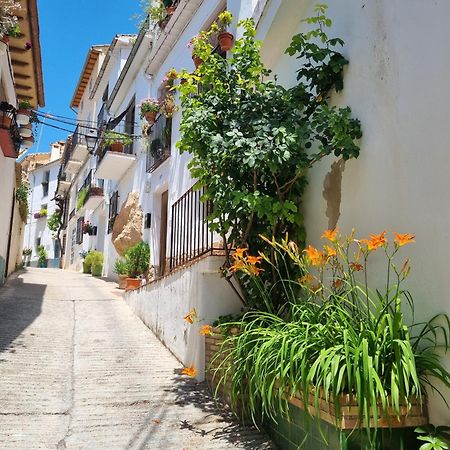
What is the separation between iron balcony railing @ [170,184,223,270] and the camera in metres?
6.46

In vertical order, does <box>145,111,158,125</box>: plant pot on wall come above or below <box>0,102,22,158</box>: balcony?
above

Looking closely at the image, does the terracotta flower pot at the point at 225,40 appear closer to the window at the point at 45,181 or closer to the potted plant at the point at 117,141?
the potted plant at the point at 117,141

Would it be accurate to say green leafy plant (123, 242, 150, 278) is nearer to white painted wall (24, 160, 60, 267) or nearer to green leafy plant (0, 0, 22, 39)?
green leafy plant (0, 0, 22, 39)

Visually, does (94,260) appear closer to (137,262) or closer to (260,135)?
(137,262)

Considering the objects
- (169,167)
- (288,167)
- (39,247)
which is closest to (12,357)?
(288,167)

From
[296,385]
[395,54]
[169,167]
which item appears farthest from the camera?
[169,167]

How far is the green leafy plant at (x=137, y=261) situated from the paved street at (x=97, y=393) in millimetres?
3819

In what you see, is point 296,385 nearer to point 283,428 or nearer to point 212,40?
point 283,428

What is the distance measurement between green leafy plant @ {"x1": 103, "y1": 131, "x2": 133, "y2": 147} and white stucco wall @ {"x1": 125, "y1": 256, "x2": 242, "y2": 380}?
26.9 ft

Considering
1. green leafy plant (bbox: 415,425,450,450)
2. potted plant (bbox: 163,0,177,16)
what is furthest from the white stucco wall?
potted plant (bbox: 163,0,177,16)

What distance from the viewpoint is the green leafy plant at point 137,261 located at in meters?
11.9

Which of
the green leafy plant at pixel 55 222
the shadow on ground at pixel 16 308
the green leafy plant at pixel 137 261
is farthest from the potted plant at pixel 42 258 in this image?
A: the green leafy plant at pixel 137 261

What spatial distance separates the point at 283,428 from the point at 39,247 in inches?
1426

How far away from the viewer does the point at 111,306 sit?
32.5ft
